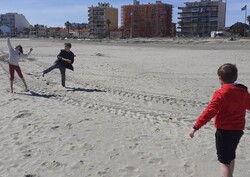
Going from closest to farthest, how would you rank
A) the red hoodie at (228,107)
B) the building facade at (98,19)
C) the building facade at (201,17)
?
the red hoodie at (228,107), the building facade at (201,17), the building facade at (98,19)

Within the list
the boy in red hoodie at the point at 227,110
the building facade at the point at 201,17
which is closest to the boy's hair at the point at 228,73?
the boy in red hoodie at the point at 227,110

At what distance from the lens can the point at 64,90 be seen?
10.6 meters

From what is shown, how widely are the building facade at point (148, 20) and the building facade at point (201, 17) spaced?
21.1 feet

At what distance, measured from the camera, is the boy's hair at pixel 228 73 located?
3.49 m

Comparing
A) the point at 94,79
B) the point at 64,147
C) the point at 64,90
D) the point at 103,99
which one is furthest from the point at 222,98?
the point at 94,79

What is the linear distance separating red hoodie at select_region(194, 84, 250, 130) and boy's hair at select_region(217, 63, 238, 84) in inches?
2.7

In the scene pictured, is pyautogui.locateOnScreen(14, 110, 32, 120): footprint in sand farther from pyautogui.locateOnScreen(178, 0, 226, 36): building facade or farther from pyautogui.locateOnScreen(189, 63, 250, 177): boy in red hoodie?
Result: pyautogui.locateOnScreen(178, 0, 226, 36): building facade

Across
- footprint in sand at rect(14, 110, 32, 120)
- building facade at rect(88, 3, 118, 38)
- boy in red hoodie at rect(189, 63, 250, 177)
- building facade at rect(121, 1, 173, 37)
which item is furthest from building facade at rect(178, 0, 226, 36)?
boy in red hoodie at rect(189, 63, 250, 177)

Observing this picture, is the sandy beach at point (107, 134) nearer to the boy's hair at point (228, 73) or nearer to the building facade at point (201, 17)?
the boy's hair at point (228, 73)

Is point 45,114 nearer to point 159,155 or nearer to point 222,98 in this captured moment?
point 159,155

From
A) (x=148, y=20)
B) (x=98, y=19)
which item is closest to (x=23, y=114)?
(x=148, y=20)

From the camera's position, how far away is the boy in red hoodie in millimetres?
3490

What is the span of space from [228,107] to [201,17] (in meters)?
146

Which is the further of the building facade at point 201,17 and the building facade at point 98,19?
the building facade at point 98,19
